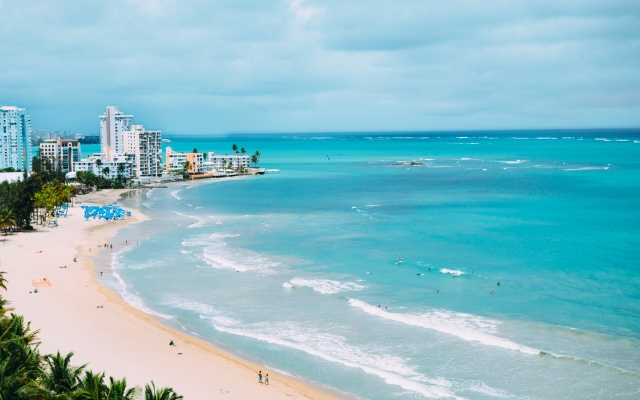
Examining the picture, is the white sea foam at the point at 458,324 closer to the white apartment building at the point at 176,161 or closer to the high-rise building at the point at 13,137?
the white apartment building at the point at 176,161

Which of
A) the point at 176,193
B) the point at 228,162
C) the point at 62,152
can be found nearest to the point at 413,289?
the point at 176,193

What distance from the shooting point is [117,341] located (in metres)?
33.3

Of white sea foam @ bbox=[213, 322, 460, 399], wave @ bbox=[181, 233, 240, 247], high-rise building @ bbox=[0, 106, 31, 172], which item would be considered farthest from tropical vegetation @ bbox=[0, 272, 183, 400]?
high-rise building @ bbox=[0, 106, 31, 172]

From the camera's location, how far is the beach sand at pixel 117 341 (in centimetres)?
2803

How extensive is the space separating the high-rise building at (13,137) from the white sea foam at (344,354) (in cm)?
11951

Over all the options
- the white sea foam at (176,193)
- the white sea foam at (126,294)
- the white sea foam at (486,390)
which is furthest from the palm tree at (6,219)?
the white sea foam at (486,390)

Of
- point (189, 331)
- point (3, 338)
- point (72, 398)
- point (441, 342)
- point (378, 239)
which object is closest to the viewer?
point (72, 398)

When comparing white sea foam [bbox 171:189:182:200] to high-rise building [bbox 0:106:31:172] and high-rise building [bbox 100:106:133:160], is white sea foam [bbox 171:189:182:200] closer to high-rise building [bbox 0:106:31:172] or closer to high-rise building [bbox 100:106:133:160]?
high-rise building [bbox 0:106:31:172]

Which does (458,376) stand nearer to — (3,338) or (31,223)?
(3,338)

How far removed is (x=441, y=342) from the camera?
106ft

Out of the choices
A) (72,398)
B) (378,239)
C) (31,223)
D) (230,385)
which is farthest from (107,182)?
(72,398)

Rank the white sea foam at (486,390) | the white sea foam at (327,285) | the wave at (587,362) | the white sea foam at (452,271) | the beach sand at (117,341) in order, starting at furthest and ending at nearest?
the white sea foam at (452,271), the white sea foam at (327,285), the wave at (587,362), the beach sand at (117,341), the white sea foam at (486,390)

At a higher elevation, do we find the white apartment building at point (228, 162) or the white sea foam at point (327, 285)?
the white apartment building at point (228, 162)

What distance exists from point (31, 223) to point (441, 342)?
58553 mm
